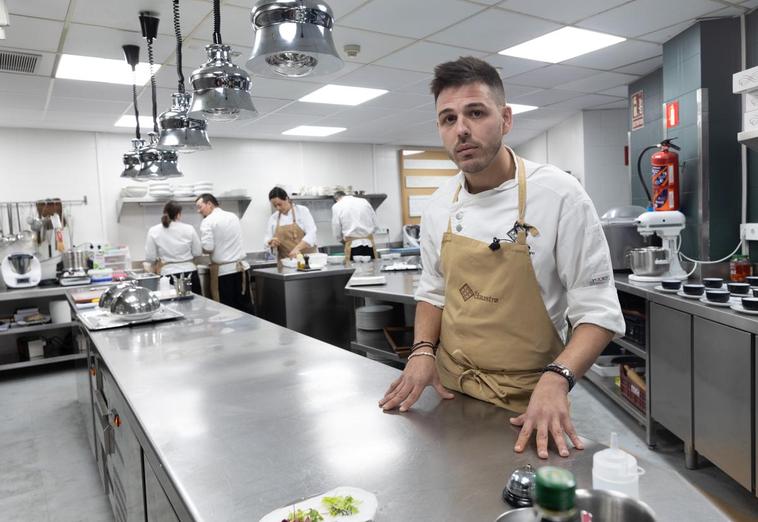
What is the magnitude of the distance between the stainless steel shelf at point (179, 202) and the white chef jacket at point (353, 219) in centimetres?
152

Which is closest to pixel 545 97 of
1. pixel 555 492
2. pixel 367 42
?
pixel 367 42

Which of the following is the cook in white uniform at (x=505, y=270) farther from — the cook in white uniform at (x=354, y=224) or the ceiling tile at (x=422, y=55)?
the cook in white uniform at (x=354, y=224)

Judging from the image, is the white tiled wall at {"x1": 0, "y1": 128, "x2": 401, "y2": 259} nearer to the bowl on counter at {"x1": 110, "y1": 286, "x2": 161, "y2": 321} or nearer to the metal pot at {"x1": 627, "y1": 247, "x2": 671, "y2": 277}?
the bowl on counter at {"x1": 110, "y1": 286, "x2": 161, "y2": 321}

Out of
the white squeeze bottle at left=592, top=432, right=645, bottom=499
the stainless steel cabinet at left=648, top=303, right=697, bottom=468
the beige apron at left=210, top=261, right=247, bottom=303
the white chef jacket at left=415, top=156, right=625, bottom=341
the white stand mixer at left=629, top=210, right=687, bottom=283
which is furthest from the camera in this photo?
the beige apron at left=210, top=261, right=247, bottom=303

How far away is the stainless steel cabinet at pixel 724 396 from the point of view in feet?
7.87

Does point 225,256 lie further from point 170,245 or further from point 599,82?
point 599,82

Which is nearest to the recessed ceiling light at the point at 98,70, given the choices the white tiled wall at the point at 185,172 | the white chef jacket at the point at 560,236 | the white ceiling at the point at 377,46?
the white ceiling at the point at 377,46

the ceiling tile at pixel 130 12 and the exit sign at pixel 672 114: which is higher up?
the ceiling tile at pixel 130 12

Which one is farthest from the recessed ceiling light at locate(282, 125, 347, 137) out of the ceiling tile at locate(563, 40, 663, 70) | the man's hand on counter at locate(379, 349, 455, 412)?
the man's hand on counter at locate(379, 349, 455, 412)

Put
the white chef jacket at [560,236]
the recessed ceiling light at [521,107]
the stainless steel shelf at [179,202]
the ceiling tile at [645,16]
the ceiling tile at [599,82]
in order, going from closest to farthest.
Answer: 1. the white chef jacket at [560,236]
2. the ceiling tile at [645,16]
3. the ceiling tile at [599,82]
4. the recessed ceiling light at [521,107]
5. the stainless steel shelf at [179,202]

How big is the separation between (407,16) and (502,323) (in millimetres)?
2903

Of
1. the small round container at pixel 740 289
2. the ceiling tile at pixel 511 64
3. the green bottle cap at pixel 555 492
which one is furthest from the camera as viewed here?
the ceiling tile at pixel 511 64

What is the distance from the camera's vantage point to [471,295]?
1.51 metres

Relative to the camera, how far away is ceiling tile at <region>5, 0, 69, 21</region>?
3.18m
